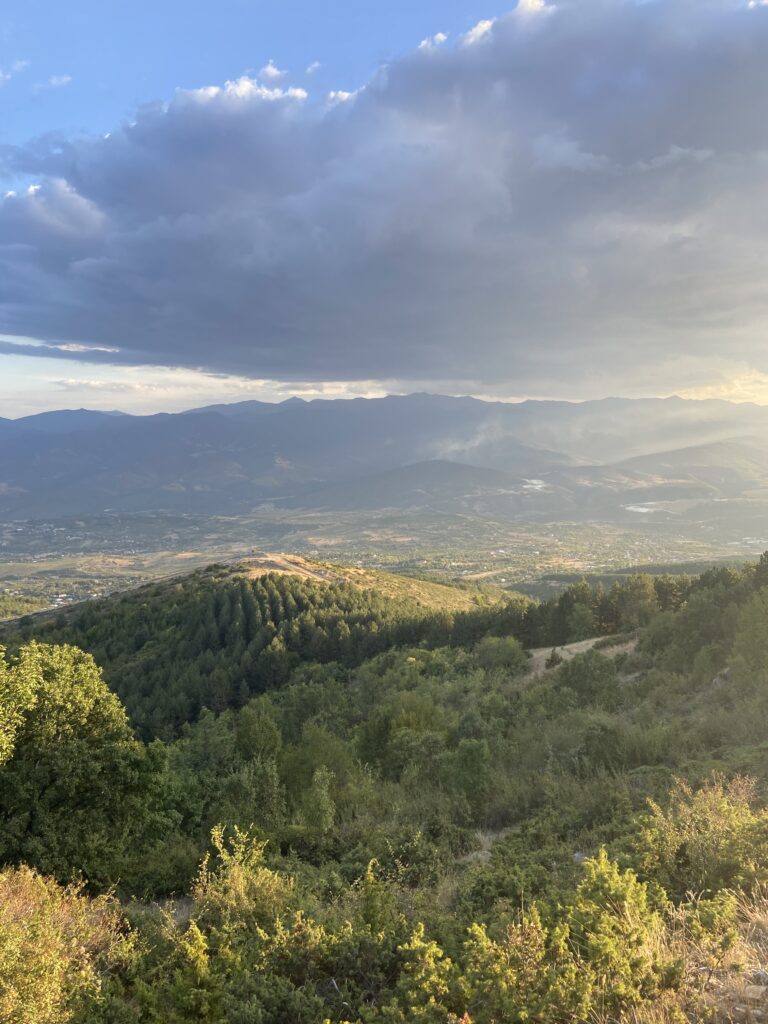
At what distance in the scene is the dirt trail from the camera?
39406mm

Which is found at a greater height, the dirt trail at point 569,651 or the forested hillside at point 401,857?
the forested hillside at point 401,857

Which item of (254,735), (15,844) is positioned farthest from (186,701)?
(15,844)

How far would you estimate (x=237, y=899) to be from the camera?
873 centimetres

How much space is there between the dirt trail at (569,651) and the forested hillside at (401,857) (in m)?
9.46

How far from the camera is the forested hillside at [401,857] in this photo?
18.8 ft

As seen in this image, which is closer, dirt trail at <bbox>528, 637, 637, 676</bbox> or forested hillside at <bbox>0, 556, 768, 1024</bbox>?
forested hillside at <bbox>0, 556, 768, 1024</bbox>

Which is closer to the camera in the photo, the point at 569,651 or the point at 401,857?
the point at 401,857

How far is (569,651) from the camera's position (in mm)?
44000

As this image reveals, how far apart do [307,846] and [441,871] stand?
3.93 meters

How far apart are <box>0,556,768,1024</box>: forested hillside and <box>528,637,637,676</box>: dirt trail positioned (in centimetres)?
946

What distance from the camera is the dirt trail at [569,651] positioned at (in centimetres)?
3941

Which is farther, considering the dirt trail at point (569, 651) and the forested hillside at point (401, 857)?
the dirt trail at point (569, 651)

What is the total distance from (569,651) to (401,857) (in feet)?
118

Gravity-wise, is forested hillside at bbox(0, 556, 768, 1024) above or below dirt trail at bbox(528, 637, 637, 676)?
above
